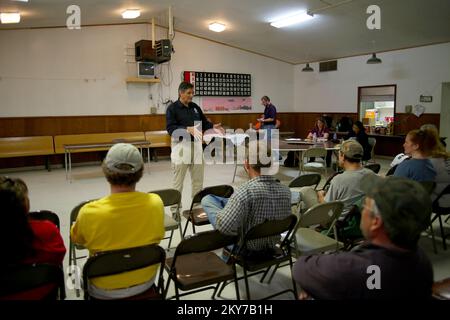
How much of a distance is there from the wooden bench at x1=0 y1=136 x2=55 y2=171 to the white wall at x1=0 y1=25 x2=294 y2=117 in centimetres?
57

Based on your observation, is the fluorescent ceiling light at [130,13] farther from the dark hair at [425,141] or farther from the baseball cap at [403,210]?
the baseball cap at [403,210]

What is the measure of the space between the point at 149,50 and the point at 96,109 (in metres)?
1.90

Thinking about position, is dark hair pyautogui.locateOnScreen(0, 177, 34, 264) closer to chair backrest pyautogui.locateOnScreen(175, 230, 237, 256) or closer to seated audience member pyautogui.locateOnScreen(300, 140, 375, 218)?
chair backrest pyautogui.locateOnScreen(175, 230, 237, 256)

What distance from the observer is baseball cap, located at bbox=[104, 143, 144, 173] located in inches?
76.6

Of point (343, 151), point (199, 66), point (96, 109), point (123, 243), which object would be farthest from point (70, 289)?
point (199, 66)

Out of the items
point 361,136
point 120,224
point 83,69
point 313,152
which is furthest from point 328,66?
point 120,224

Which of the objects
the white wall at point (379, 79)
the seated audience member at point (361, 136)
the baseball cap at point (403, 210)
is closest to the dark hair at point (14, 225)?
the baseball cap at point (403, 210)

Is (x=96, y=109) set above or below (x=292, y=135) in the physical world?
above

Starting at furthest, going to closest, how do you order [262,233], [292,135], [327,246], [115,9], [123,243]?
[292,135]
[115,9]
[327,246]
[262,233]
[123,243]

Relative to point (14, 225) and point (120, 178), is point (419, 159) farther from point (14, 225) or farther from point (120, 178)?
point (14, 225)

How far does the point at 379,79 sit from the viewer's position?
9438 mm

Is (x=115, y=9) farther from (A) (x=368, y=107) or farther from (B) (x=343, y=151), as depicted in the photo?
(A) (x=368, y=107)

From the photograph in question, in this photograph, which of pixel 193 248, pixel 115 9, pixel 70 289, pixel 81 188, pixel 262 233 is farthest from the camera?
pixel 115 9

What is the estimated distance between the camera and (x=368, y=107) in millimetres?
10094
